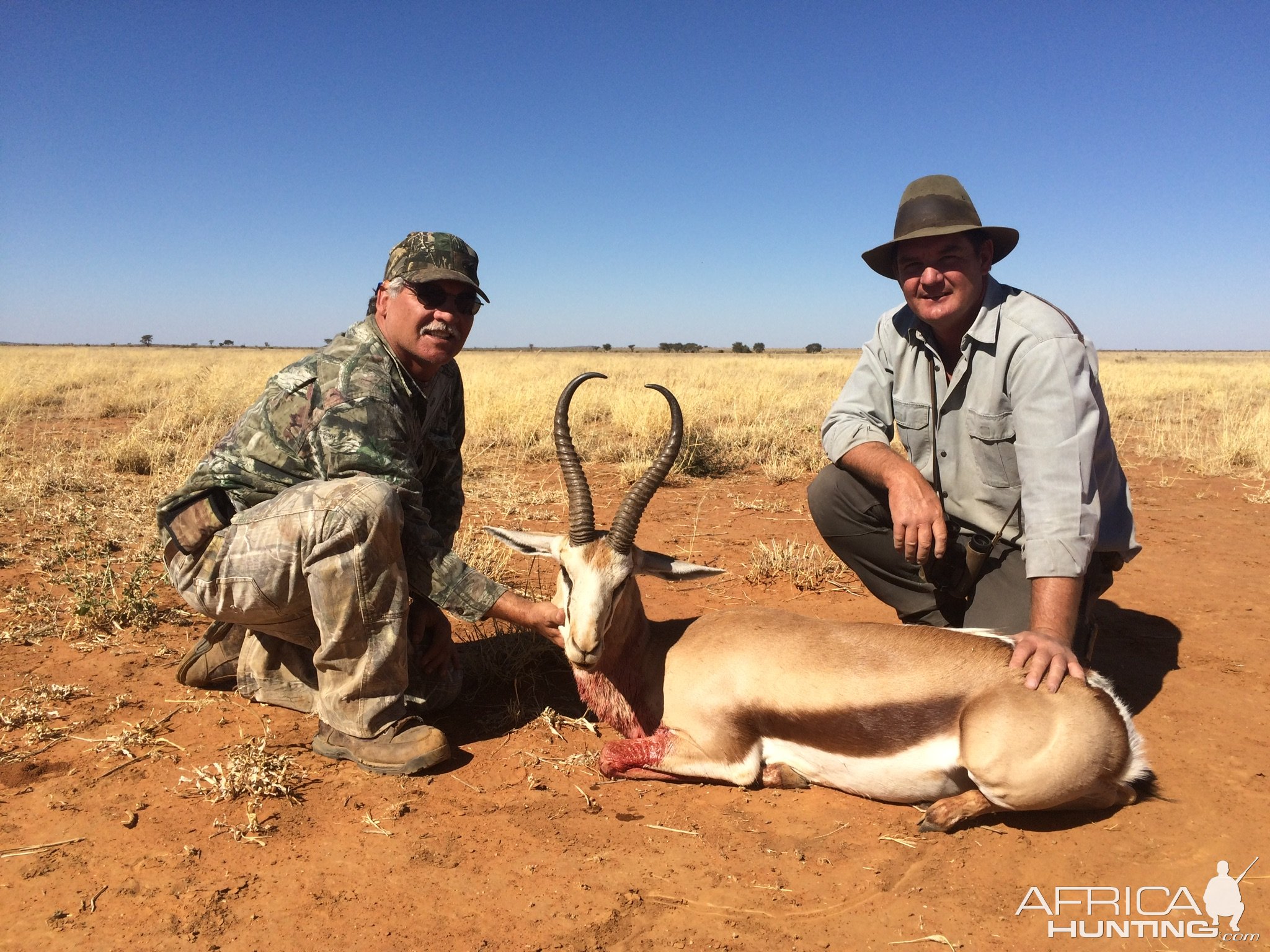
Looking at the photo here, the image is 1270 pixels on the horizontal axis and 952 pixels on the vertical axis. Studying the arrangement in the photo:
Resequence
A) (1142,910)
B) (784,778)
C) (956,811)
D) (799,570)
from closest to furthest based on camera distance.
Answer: (1142,910) < (956,811) < (784,778) < (799,570)

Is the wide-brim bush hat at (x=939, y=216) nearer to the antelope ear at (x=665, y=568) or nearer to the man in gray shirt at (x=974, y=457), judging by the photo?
the man in gray shirt at (x=974, y=457)

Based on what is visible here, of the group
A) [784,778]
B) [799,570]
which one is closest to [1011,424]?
[784,778]

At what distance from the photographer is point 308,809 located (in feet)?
10.9

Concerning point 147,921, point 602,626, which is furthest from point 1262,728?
point 147,921

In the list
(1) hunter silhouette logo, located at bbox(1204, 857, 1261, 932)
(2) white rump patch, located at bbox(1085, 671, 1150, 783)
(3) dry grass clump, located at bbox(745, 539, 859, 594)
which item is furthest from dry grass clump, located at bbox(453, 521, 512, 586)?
(1) hunter silhouette logo, located at bbox(1204, 857, 1261, 932)

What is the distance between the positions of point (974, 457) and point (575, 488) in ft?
6.92

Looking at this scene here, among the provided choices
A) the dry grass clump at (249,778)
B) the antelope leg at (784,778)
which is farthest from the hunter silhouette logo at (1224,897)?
the dry grass clump at (249,778)

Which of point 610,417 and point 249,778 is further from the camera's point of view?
point 610,417

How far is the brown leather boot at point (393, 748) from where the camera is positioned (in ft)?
11.9

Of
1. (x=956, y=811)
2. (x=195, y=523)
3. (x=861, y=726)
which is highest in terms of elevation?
(x=195, y=523)

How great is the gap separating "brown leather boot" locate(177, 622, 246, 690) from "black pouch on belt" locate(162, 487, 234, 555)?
627mm

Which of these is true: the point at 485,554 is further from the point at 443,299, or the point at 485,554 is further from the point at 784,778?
the point at 784,778

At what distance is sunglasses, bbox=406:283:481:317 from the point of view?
3914 mm

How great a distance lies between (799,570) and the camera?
6129 mm
